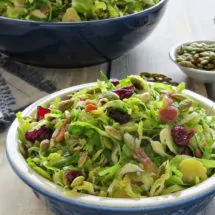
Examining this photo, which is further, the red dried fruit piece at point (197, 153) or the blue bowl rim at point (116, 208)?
the red dried fruit piece at point (197, 153)

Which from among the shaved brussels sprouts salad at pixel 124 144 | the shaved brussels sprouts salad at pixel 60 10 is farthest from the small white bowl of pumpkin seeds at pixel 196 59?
the shaved brussels sprouts salad at pixel 124 144

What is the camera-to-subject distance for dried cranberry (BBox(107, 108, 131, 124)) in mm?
819

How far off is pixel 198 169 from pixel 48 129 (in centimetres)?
27

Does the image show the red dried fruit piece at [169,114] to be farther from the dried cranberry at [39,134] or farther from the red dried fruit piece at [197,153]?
the dried cranberry at [39,134]

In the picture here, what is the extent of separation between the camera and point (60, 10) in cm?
129

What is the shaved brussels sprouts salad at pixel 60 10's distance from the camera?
126cm

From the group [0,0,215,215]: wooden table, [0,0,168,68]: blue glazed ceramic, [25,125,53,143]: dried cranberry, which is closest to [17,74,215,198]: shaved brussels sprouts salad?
[25,125,53,143]: dried cranberry

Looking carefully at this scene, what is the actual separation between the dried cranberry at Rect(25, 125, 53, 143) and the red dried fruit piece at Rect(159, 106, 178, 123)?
7.8 inches

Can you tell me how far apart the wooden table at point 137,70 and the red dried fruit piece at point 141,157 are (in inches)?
7.4

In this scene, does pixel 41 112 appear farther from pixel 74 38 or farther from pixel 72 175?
pixel 74 38

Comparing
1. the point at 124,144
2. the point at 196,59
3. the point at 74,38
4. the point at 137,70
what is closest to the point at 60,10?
the point at 74,38

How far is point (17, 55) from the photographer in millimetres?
1334

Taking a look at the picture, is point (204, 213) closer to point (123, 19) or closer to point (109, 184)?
point (109, 184)

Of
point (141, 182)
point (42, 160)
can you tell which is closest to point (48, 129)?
point (42, 160)
